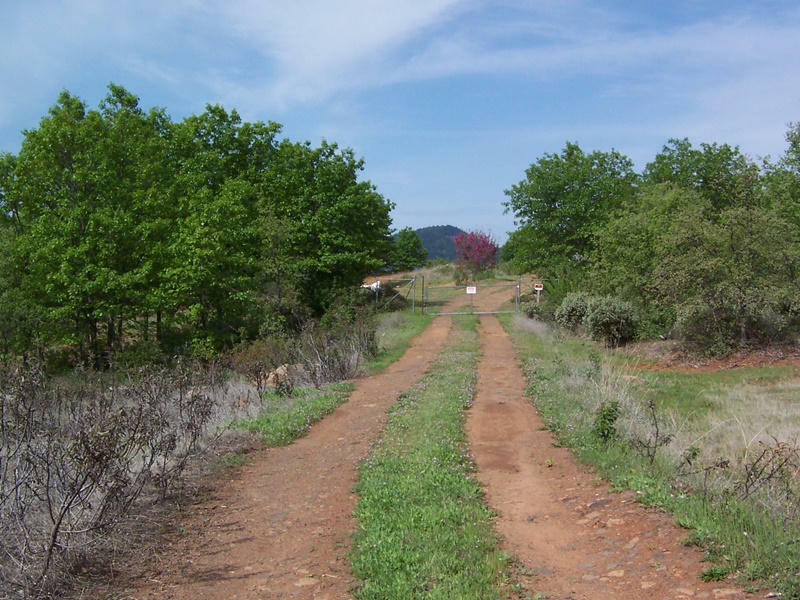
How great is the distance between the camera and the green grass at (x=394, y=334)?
2056cm

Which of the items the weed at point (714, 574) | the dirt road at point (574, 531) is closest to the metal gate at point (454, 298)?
the dirt road at point (574, 531)

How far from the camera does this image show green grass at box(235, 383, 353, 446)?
10555 millimetres

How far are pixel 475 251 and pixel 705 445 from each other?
5553 centimetres

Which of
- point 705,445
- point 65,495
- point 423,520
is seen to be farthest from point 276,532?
point 705,445

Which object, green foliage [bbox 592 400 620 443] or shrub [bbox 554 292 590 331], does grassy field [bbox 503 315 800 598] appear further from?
shrub [bbox 554 292 590 331]

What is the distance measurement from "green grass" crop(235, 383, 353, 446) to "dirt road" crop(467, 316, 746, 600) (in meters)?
2.85

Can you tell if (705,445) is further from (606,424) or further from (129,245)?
(129,245)

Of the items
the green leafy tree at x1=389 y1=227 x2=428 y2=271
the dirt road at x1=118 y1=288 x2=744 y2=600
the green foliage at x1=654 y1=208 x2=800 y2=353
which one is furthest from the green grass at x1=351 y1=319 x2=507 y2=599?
the green leafy tree at x1=389 y1=227 x2=428 y2=271

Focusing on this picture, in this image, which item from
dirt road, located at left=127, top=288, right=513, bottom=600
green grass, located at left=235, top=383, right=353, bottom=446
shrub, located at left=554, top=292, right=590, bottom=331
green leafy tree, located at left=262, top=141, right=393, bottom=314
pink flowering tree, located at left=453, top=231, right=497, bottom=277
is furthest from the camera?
pink flowering tree, located at left=453, top=231, right=497, bottom=277

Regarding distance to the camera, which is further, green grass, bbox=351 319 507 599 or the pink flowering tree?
the pink flowering tree

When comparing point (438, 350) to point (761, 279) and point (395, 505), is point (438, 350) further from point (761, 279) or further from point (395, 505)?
point (395, 505)

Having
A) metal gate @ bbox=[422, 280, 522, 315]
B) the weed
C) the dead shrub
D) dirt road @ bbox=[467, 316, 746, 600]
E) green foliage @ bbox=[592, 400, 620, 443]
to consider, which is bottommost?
dirt road @ bbox=[467, 316, 746, 600]

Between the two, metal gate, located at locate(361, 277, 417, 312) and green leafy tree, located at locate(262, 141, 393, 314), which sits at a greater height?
green leafy tree, located at locate(262, 141, 393, 314)

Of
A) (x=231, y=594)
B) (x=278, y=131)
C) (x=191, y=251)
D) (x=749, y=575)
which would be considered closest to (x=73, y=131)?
(x=191, y=251)
